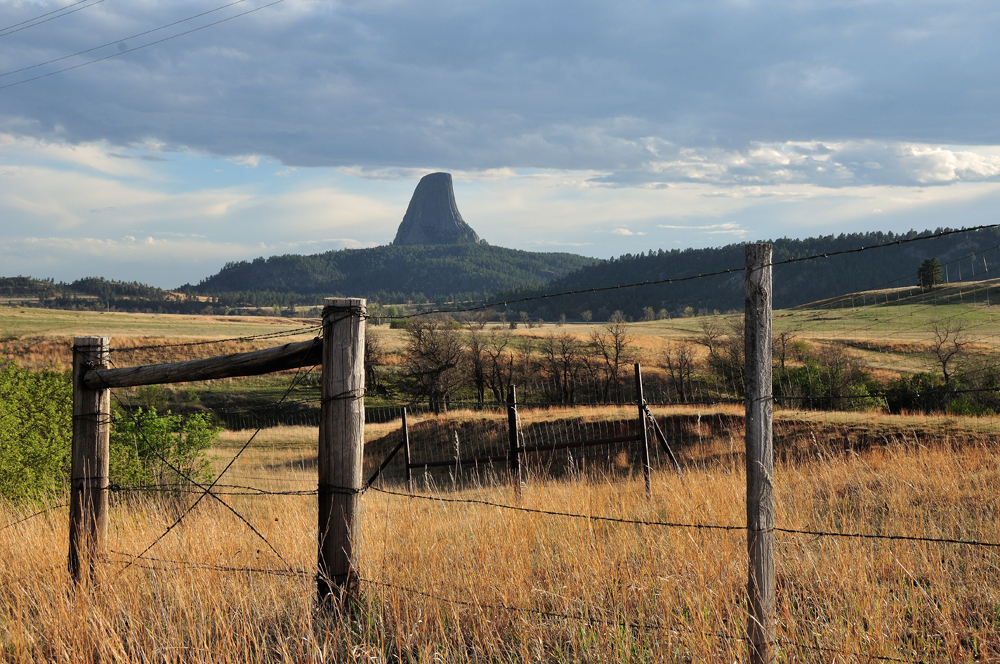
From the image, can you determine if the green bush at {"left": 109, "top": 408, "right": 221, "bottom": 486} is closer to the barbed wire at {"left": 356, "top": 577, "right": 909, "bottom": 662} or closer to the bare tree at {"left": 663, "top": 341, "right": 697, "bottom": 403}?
the barbed wire at {"left": 356, "top": 577, "right": 909, "bottom": 662}

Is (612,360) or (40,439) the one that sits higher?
(40,439)

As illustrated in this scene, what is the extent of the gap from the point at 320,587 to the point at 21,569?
2655mm

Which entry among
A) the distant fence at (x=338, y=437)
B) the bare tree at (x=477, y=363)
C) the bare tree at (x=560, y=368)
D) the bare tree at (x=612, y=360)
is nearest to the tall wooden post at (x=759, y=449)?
the distant fence at (x=338, y=437)

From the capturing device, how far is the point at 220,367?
12.9ft

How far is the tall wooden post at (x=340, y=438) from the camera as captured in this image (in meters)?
3.46

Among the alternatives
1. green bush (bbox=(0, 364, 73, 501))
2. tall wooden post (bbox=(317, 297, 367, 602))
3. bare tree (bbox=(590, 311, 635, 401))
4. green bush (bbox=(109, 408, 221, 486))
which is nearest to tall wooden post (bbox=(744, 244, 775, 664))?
tall wooden post (bbox=(317, 297, 367, 602))

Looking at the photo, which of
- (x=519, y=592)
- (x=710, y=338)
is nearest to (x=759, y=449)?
(x=519, y=592)

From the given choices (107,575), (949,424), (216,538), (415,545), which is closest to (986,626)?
(415,545)

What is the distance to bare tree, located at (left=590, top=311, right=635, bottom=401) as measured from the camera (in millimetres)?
46747

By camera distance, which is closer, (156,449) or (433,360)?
(156,449)

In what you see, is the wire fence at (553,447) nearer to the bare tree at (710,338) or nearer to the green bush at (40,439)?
the green bush at (40,439)

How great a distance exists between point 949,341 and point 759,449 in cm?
4402

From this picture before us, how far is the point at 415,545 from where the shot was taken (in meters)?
4.49

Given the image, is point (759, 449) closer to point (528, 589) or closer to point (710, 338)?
point (528, 589)
